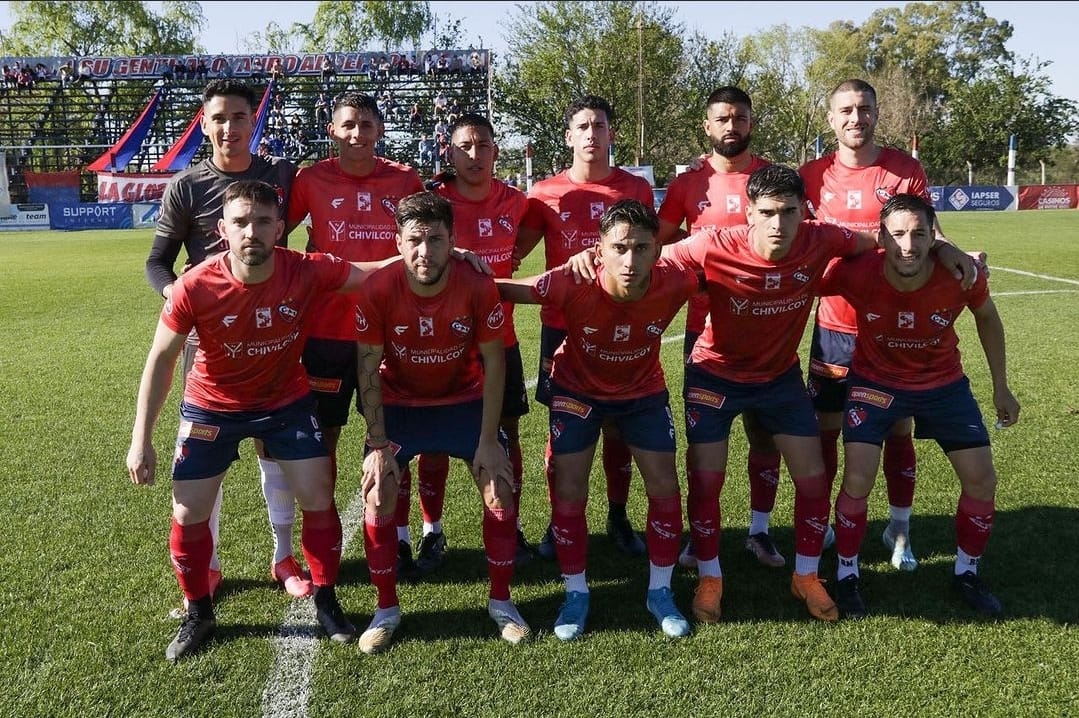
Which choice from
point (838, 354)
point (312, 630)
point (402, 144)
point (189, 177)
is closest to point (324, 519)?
point (312, 630)

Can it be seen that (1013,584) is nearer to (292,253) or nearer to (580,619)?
(580,619)

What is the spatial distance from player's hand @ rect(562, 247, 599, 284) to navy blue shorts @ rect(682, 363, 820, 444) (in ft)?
2.43

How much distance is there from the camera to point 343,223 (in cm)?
400

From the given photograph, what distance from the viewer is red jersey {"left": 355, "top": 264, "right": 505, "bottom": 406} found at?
3387 mm

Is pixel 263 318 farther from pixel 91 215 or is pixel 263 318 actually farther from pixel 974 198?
pixel 974 198

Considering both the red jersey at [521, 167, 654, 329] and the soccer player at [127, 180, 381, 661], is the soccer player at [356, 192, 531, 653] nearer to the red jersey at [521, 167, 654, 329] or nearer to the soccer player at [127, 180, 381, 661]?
the soccer player at [127, 180, 381, 661]

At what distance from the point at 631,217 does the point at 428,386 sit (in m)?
1.10

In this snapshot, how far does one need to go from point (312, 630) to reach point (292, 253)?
1.53 m

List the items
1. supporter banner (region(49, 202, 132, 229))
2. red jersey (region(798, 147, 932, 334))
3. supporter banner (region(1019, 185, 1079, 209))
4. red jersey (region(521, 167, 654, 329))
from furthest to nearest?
1. supporter banner (region(1019, 185, 1079, 209))
2. supporter banner (region(49, 202, 132, 229))
3. red jersey (region(521, 167, 654, 329))
4. red jersey (region(798, 147, 932, 334))

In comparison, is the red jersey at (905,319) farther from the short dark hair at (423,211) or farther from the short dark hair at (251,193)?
the short dark hair at (251,193)

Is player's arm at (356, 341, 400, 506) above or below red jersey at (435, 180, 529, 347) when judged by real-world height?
below

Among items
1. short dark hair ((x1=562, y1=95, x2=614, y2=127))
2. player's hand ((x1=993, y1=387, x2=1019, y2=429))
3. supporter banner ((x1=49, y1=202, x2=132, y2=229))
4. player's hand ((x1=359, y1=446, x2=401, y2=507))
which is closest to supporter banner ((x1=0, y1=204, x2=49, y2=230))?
supporter banner ((x1=49, y1=202, x2=132, y2=229))

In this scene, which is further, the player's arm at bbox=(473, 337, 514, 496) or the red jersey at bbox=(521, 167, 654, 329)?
the red jersey at bbox=(521, 167, 654, 329)

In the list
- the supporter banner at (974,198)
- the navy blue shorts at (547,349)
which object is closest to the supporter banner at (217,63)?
the supporter banner at (974,198)
